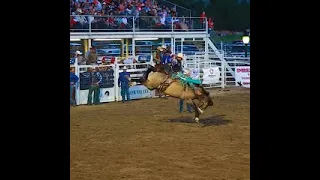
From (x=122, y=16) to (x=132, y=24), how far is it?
1.18 feet

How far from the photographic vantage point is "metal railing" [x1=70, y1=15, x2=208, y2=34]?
43.6ft

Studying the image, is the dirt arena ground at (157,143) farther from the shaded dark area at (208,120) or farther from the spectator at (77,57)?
the spectator at (77,57)

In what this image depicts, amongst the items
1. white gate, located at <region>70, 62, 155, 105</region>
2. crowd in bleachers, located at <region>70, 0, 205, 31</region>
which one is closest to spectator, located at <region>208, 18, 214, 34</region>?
crowd in bleachers, located at <region>70, 0, 205, 31</region>

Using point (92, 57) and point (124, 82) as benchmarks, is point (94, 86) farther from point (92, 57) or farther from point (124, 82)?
point (92, 57)

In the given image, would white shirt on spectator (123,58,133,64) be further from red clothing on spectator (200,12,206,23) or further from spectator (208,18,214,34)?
spectator (208,18,214,34)

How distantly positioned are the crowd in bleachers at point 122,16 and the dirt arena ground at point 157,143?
2.93 meters

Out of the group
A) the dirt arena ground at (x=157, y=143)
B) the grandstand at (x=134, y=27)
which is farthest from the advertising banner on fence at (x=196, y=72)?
the dirt arena ground at (x=157, y=143)

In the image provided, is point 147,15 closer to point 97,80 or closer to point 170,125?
point 97,80

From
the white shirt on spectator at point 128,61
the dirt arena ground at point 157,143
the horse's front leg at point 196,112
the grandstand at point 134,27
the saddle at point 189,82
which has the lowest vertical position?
the dirt arena ground at point 157,143

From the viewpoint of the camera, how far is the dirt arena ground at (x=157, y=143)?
6.22 m

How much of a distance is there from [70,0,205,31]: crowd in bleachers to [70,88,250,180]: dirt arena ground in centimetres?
293
